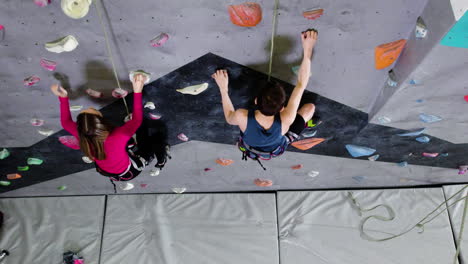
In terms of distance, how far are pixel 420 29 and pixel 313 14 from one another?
1.42ft

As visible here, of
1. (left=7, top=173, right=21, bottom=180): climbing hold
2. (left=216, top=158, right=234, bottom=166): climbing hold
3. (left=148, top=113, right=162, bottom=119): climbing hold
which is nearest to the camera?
(left=148, top=113, right=162, bottom=119): climbing hold

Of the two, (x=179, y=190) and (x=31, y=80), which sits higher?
(x=31, y=80)

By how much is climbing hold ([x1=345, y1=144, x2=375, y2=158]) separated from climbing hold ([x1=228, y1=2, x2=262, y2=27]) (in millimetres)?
1257

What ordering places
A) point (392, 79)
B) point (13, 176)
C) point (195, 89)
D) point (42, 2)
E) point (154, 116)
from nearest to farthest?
1. point (42, 2)
2. point (392, 79)
3. point (195, 89)
4. point (154, 116)
5. point (13, 176)

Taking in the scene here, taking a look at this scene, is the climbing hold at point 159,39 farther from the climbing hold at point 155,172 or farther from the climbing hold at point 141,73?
the climbing hold at point 155,172

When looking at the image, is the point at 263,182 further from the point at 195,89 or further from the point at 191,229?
the point at 195,89

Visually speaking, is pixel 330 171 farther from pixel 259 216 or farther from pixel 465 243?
pixel 465 243

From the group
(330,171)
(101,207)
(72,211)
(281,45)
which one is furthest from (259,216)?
(281,45)

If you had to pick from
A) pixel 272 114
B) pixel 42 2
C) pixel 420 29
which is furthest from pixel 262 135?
pixel 42 2

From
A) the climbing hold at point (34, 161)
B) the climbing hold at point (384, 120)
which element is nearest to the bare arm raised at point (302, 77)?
the climbing hold at point (384, 120)

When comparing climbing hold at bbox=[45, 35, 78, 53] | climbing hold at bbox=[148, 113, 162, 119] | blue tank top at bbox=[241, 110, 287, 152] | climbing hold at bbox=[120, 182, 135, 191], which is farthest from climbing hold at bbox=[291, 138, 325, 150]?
climbing hold at bbox=[45, 35, 78, 53]

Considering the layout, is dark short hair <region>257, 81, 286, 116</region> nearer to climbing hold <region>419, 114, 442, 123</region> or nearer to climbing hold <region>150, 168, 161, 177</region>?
climbing hold <region>419, 114, 442, 123</region>

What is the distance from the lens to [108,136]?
2.01 metres

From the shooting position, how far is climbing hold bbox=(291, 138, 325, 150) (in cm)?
259
